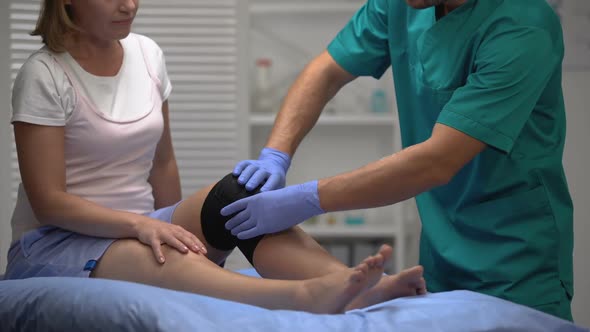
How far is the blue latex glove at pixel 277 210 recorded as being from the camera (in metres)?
1.43

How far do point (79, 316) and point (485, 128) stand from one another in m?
0.76

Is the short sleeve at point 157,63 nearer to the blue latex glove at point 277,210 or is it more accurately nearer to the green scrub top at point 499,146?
the blue latex glove at point 277,210

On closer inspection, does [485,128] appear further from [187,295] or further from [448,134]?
[187,295]

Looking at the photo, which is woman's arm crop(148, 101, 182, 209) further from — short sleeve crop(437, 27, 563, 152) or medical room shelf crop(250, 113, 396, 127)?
medical room shelf crop(250, 113, 396, 127)

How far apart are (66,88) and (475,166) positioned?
33.2 inches

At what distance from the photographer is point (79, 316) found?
1118 mm

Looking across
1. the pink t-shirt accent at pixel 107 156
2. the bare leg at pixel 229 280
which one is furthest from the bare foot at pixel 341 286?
the pink t-shirt accent at pixel 107 156

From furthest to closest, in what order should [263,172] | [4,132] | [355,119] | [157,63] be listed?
[355,119] → [4,132] → [157,63] → [263,172]

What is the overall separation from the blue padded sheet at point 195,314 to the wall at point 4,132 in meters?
1.91

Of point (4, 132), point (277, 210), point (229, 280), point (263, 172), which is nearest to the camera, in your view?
point (229, 280)

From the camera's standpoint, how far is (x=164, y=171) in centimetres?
182

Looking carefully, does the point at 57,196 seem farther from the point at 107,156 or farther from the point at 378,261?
the point at 378,261

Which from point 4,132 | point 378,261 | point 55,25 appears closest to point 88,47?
point 55,25

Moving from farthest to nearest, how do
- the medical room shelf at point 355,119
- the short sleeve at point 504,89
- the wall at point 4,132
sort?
the medical room shelf at point 355,119 < the wall at point 4,132 < the short sleeve at point 504,89
